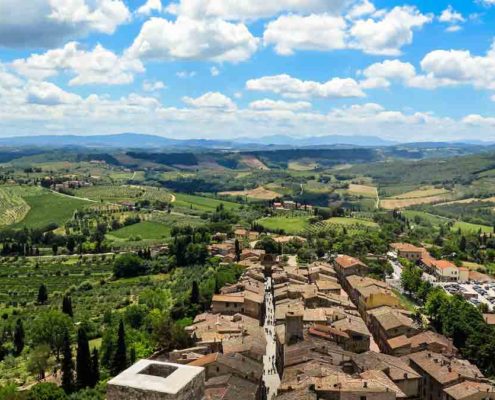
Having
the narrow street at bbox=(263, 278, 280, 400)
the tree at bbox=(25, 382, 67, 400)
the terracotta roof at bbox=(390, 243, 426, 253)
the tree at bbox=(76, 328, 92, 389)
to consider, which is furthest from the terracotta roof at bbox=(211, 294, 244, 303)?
the terracotta roof at bbox=(390, 243, 426, 253)

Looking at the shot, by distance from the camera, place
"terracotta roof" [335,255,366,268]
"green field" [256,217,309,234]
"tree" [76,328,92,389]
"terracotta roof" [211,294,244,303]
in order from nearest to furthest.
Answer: "tree" [76,328,92,389]
"terracotta roof" [211,294,244,303]
"terracotta roof" [335,255,366,268]
"green field" [256,217,309,234]

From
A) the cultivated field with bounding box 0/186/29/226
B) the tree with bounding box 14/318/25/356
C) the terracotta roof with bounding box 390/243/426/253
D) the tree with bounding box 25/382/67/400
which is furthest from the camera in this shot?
the cultivated field with bounding box 0/186/29/226

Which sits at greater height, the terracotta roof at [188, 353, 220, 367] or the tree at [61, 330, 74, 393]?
the terracotta roof at [188, 353, 220, 367]

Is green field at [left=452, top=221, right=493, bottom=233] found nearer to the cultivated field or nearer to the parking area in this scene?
the parking area

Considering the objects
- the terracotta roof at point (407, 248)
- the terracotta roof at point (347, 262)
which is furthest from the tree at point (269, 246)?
the terracotta roof at point (407, 248)

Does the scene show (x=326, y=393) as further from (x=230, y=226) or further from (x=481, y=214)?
(x=481, y=214)

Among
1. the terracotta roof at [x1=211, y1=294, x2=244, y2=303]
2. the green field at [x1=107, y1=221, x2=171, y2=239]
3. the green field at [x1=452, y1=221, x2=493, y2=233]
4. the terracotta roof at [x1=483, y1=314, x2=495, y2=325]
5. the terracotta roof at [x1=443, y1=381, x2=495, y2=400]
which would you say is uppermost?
the terracotta roof at [x1=211, y1=294, x2=244, y2=303]

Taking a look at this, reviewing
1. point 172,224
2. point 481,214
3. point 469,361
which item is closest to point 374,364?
point 469,361
